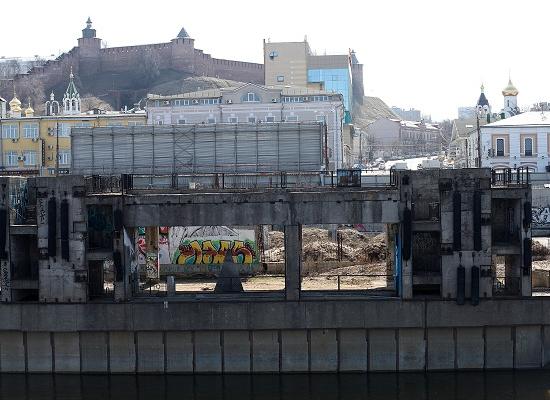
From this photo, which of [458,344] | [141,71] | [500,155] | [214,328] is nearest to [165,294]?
[214,328]

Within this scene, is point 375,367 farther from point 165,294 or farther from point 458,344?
point 165,294

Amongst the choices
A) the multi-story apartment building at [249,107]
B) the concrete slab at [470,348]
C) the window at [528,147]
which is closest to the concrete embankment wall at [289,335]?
the concrete slab at [470,348]

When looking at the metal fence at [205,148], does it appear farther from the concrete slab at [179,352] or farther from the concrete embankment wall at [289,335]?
the concrete slab at [179,352]

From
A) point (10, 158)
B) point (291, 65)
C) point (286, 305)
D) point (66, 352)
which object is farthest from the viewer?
point (291, 65)

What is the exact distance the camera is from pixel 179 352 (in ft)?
109

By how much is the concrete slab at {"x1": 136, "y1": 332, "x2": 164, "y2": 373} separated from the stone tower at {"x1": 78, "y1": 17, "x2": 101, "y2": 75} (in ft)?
446

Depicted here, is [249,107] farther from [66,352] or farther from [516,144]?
[66,352]

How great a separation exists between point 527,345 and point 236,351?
33.9 feet

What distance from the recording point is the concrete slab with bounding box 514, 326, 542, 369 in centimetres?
3288

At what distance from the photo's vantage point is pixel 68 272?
109 feet

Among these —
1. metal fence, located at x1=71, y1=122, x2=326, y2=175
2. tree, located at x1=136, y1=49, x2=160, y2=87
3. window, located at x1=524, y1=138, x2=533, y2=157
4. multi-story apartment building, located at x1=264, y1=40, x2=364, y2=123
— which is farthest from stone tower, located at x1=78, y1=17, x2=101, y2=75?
metal fence, located at x1=71, y1=122, x2=326, y2=175

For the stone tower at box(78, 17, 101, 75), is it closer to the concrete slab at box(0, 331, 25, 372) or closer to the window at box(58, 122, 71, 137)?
the window at box(58, 122, 71, 137)

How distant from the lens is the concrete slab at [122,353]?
3316cm

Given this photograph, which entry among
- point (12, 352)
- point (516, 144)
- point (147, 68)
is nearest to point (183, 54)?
point (147, 68)
